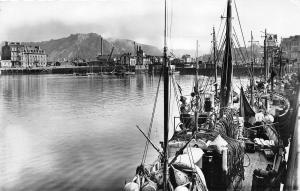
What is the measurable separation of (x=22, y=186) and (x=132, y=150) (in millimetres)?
11023

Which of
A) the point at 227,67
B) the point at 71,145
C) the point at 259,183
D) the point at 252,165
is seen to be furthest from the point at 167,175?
the point at 71,145

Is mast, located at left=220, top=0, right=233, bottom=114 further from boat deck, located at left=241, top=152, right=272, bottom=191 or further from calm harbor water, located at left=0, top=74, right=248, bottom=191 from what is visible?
calm harbor water, located at left=0, top=74, right=248, bottom=191

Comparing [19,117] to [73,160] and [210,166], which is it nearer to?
[73,160]

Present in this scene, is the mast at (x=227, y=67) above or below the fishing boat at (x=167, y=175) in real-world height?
above

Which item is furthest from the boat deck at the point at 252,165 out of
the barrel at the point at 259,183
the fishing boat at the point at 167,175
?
the fishing boat at the point at 167,175

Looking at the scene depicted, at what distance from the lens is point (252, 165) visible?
18.5 metres

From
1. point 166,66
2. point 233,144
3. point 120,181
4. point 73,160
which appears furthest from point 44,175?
point 166,66

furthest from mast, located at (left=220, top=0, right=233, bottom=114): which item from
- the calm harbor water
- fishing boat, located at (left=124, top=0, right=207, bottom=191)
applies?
fishing boat, located at (left=124, top=0, right=207, bottom=191)

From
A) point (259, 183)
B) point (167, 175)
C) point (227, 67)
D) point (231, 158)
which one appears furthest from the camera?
point (227, 67)

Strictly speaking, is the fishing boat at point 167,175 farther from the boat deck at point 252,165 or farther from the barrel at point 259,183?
the boat deck at point 252,165

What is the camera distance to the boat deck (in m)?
16.5

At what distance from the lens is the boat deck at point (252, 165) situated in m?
16.5

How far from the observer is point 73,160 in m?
26.7

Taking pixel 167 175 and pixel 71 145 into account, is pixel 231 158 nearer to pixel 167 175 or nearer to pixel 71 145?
pixel 167 175
